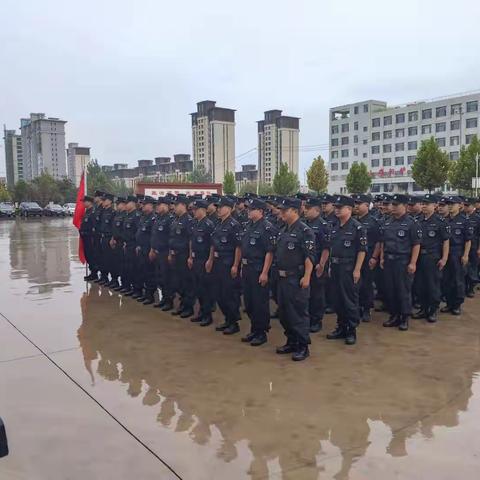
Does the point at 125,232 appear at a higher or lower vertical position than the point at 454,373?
higher

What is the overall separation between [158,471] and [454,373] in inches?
113

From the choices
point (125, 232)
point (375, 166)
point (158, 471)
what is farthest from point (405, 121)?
point (158, 471)

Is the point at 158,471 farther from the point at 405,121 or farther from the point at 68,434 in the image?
the point at 405,121

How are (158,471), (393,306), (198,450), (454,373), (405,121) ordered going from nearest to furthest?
1. (158,471)
2. (198,450)
3. (454,373)
4. (393,306)
5. (405,121)

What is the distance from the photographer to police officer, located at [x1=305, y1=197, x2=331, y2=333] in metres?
5.73

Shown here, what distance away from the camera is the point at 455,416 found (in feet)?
12.0

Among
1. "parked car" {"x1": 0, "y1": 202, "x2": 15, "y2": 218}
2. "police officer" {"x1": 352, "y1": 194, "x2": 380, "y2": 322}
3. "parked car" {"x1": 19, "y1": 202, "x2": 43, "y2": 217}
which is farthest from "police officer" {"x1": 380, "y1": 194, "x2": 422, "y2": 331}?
"parked car" {"x1": 19, "y1": 202, "x2": 43, "y2": 217}

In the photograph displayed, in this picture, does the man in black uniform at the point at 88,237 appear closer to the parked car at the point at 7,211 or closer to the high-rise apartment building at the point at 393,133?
the parked car at the point at 7,211

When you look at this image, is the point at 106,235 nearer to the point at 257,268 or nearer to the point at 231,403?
the point at 257,268

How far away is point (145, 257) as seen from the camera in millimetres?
7594

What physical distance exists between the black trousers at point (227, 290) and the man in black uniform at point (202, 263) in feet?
1.04

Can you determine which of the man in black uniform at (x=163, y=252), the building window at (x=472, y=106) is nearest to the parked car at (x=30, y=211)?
the man in black uniform at (x=163, y=252)

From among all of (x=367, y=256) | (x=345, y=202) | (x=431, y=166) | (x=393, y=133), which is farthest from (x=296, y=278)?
(x=393, y=133)

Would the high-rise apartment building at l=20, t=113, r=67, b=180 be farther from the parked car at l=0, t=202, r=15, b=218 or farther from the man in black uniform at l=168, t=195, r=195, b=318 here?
the man in black uniform at l=168, t=195, r=195, b=318
